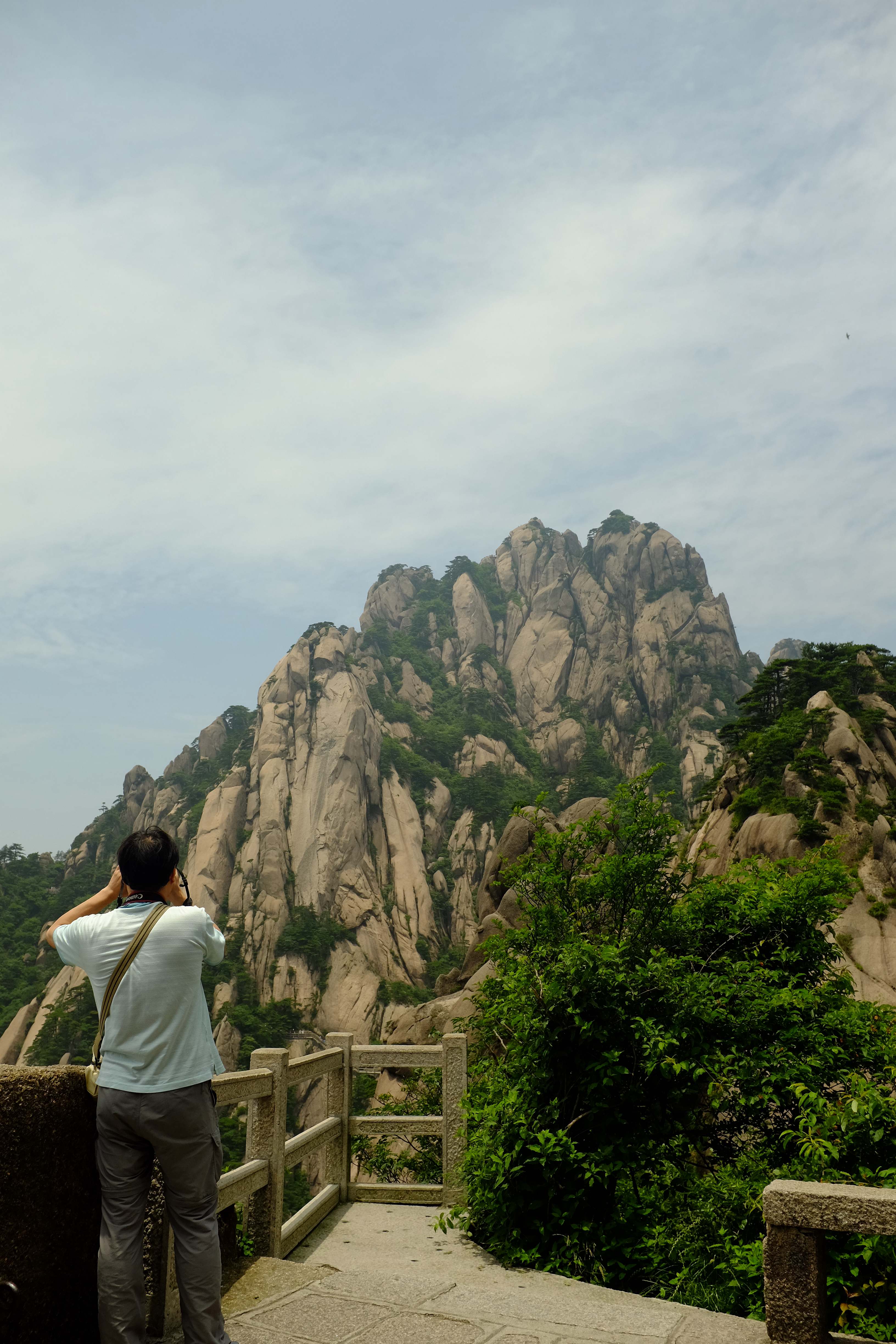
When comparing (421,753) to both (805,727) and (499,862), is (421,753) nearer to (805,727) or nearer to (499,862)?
(499,862)

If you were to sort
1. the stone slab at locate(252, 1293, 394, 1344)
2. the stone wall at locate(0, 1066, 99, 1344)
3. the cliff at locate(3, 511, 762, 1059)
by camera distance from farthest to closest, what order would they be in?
the cliff at locate(3, 511, 762, 1059) < the stone slab at locate(252, 1293, 394, 1344) < the stone wall at locate(0, 1066, 99, 1344)

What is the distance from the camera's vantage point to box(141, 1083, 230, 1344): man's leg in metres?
3.11

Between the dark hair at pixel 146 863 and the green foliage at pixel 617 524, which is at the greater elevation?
the green foliage at pixel 617 524

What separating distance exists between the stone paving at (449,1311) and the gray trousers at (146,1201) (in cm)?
68

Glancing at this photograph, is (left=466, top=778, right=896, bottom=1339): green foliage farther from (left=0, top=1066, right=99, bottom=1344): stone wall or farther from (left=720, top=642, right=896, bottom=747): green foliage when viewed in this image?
(left=720, top=642, right=896, bottom=747): green foliage

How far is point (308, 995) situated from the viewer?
46.8 metres

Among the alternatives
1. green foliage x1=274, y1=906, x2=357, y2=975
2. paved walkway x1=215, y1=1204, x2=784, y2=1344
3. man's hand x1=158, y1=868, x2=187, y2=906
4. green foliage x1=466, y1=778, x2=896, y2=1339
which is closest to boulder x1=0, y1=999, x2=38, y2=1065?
green foliage x1=274, y1=906, x2=357, y2=975

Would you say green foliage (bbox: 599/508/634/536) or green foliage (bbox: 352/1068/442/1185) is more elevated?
green foliage (bbox: 599/508/634/536)

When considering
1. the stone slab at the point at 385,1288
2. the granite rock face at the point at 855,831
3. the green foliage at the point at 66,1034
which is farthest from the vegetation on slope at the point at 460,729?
the stone slab at the point at 385,1288

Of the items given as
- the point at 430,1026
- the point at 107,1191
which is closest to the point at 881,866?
the point at 430,1026

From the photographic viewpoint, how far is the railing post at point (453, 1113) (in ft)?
24.7

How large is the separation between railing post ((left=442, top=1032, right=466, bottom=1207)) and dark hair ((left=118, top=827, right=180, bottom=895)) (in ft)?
15.8

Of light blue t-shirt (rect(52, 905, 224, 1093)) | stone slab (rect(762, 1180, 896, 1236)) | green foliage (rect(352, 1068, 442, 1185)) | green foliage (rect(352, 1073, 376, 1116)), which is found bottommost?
green foliage (rect(352, 1073, 376, 1116))

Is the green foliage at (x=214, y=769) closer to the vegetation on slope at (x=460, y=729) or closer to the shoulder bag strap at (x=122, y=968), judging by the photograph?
the vegetation on slope at (x=460, y=729)
